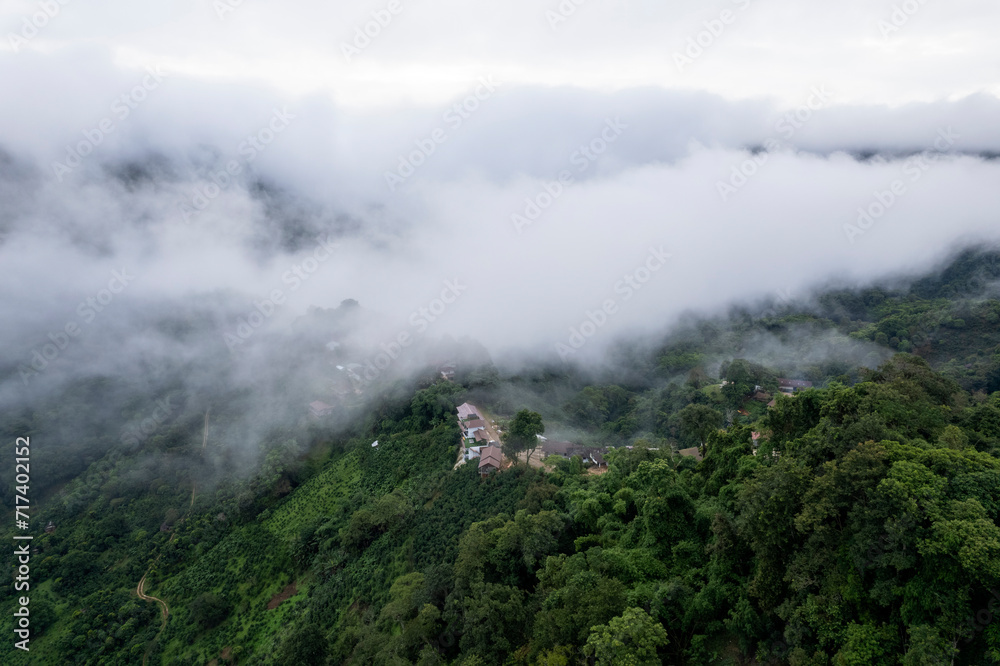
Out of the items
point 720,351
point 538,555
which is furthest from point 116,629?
point 720,351

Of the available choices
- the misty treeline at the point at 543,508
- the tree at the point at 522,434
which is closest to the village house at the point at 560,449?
the tree at the point at 522,434

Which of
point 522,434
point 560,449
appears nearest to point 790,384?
point 560,449

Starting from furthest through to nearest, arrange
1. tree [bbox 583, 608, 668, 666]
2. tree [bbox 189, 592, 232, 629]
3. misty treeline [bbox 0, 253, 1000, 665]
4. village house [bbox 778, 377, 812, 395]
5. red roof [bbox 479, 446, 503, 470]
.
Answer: village house [bbox 778, 377, 812, 395], red roof [bbox 479, 446, 503, 470], tree [bbox 189, 592, 232, 629], tree [bbox 583, 608, 668, 666], misty treeline [bbox 0, 253, 1000, 665]

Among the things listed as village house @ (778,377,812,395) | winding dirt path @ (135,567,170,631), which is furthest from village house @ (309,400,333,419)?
village house @ (778,377,812,395)

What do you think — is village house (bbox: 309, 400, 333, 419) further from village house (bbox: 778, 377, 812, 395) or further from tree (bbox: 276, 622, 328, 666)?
village house (bbox: 778, 377, 812, 395)

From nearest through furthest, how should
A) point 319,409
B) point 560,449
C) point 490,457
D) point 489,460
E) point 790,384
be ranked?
point 489,460, point 490,457, point 560,449, point 790,384, point 319,409

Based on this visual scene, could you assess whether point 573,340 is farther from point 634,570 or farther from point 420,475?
point 634,570

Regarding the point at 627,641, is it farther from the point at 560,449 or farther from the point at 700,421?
the point at 560,449
